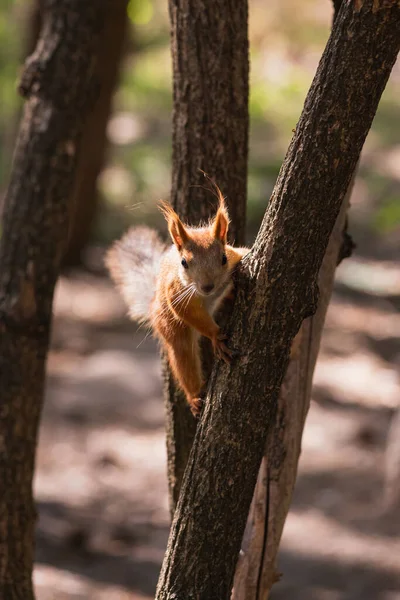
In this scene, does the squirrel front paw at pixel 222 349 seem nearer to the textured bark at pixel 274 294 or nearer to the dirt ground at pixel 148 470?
the textured bark at pixel 274 294

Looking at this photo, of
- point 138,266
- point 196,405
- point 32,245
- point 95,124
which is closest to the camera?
point 196,405

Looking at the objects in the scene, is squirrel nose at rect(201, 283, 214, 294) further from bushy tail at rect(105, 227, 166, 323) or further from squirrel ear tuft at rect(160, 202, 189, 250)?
bushy tail at rect(105, 227, 166, 323)

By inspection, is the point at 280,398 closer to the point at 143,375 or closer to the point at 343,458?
the point at 343,458

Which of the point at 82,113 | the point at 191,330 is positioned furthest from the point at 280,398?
the point at 82,113

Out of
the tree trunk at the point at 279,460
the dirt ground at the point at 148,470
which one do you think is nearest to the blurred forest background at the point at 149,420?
the dirt ground at the point at 148,470

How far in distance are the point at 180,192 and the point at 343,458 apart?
11.5 ft

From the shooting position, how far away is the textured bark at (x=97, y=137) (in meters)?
8.84

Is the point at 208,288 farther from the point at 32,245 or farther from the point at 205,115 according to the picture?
the point at 32,245

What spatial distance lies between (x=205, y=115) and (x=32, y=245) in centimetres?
102

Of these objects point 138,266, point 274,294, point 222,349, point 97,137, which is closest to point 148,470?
point 138,266

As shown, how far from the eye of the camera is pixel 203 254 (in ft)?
8.36

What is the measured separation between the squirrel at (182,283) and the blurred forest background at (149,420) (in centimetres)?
22

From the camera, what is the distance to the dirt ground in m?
4.85

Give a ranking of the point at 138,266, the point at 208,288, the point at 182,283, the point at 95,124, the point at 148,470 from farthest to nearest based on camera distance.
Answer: the point at 95,124 < the point at 148,470 < the point at 138,266 < the point at 182,283 < the point at 208,288
